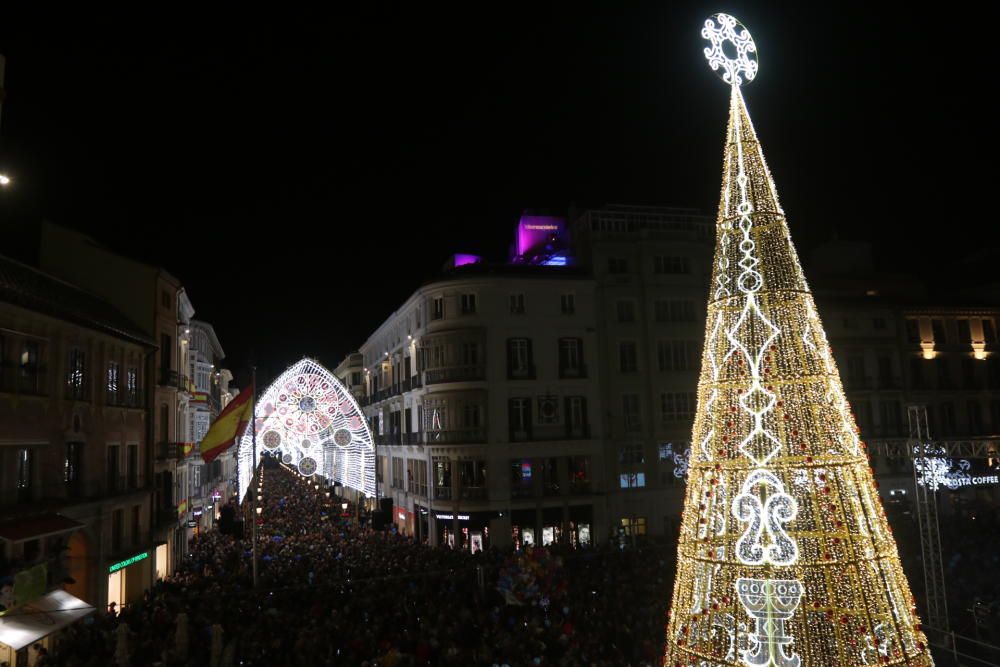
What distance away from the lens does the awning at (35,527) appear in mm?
17562

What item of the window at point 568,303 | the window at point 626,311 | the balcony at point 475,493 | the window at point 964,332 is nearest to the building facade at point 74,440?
the balcony at point 475,493

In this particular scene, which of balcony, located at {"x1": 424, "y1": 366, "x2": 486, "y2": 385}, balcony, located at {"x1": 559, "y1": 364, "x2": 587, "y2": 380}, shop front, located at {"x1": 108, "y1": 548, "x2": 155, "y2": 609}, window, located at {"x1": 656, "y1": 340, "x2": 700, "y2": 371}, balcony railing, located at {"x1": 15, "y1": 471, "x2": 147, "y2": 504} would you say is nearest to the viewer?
balcony railing, located at {"x1": 15, "y1": 471, "x2": 147, "y2": 504}

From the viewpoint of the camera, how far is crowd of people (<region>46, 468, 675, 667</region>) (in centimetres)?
1683

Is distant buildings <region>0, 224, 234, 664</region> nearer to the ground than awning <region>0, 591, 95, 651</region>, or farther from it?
farther from it

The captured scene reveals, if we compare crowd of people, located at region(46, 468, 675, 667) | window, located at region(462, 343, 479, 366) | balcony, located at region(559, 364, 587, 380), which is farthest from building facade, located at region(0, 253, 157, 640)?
balcony, located at region(559, 364, 587, 380)

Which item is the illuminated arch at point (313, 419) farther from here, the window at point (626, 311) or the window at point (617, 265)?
the window at point (617, 265)

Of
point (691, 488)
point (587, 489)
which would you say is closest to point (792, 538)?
point (691, 488)

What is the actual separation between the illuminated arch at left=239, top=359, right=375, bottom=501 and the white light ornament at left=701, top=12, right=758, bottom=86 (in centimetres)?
2019

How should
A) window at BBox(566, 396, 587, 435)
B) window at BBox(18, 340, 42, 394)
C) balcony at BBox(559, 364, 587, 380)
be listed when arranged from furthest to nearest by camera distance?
balcony at BBox(559, 364, 587, 380), window at BBox(566, 396, 587, 435), window at BBox(18, 340, 42, 394)

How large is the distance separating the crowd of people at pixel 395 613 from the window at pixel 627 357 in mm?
12825

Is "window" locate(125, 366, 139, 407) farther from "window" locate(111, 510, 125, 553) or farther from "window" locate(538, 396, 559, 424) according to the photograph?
"window" locate(538, 396, 559, 424)

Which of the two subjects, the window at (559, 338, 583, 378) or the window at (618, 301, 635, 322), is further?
the window at (618, 301, 635, 322)

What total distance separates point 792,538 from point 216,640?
12496 mm

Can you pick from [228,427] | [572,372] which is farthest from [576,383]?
[228,427]
